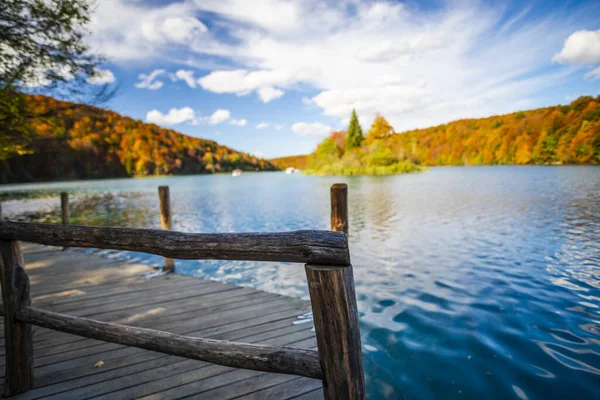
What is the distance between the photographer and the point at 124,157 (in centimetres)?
9856

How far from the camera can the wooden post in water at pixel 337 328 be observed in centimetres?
136

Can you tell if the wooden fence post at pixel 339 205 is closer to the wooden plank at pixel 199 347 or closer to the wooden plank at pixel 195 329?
the wooden plank at pixel 195 329

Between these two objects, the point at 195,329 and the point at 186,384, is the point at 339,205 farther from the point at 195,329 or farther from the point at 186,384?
the point at 186,384

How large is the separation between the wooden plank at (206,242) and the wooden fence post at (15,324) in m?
0.17

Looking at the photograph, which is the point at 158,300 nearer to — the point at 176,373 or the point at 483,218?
the point at 176,373

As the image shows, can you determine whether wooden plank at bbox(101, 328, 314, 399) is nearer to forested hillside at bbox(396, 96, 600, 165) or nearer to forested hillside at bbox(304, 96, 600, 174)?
forested hillside at bbox(304, 96, 600, 174)

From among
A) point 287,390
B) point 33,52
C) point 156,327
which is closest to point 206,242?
point 287,390

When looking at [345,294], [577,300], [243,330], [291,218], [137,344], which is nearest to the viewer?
[345,294]

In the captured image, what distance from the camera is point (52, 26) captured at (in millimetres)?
8000

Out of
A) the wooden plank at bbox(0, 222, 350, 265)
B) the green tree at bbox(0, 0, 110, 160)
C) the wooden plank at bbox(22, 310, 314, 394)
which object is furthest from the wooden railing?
→ the green tree at bbox(0, 0, 110, 160)

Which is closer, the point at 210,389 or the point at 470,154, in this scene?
the point at 210,389

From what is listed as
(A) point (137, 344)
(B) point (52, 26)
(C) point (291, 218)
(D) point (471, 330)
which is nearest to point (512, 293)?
(D) point (471, 330)

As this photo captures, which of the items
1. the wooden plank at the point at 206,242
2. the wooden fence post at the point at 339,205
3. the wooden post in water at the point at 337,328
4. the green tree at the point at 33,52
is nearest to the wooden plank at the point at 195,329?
the wooden plank at the point at 206,242

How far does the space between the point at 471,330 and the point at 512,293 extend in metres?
1.92
